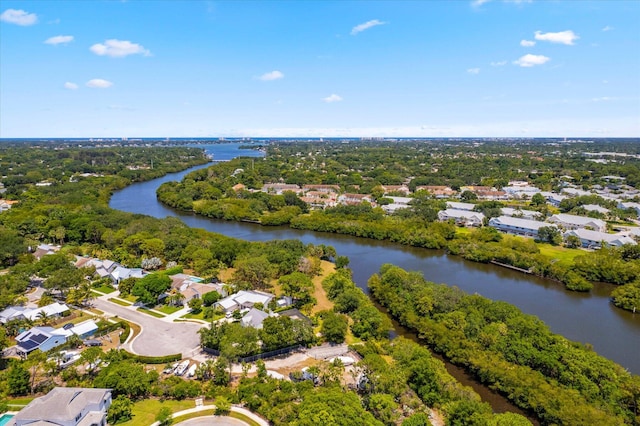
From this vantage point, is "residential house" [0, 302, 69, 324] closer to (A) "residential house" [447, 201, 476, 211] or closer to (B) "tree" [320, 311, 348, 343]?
(B) "tree" [320, 311, 348, 343]

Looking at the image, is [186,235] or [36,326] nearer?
[36,326]

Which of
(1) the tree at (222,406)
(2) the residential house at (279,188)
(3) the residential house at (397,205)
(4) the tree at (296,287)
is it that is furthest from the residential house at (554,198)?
(1) the tree at (222,406)

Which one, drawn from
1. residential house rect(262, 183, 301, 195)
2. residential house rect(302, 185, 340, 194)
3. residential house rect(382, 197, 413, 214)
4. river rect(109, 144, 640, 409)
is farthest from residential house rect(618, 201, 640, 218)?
residential house rect(262, 183, 301, 195)

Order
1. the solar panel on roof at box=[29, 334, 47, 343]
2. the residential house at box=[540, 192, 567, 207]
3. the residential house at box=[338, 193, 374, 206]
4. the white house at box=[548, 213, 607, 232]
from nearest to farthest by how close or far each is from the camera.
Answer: the solar panel on roof at box=[29, 334, 47, 343] < the white house at box=[548, 213, 607, 232] < the residential house at box=[540, 192, 567, 207] < the residential house at box=[338, 193, 374, 206]

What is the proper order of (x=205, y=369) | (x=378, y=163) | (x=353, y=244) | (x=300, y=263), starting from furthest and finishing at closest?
1. (x=378, y=163)
2. (x=353, y=244)
3. (x=300, y=263)
4. (x=205, y=369)

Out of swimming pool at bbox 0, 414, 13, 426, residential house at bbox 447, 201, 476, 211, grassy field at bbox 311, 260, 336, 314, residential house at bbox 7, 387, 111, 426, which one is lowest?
grassy field at bbox 311, 260, 336, 314

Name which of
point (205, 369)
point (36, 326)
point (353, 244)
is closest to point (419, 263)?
point (353, 244)

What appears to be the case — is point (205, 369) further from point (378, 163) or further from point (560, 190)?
point (378, 163)
